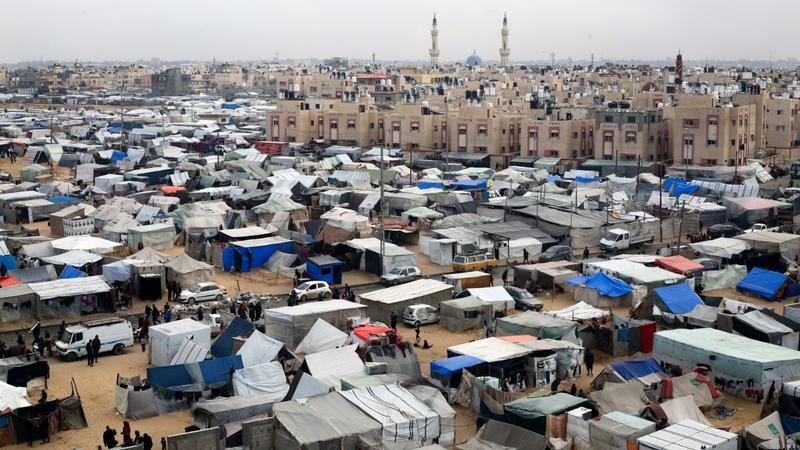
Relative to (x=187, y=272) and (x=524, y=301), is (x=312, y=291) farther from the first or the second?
(x=524, y=301)

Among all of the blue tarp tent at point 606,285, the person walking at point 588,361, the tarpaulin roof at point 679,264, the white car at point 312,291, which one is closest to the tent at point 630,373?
the person walking at point 588,361

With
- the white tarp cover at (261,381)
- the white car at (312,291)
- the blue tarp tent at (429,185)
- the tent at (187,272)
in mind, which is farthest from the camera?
the blue tarp tent at (429,185)

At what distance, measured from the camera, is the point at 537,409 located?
11.9 m

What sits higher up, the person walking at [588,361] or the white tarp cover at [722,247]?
the white tarp cover at [722,247]

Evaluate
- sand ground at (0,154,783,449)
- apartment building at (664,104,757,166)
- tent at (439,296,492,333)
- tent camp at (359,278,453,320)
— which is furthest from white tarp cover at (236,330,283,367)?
apartment building at (664,104,757,166)

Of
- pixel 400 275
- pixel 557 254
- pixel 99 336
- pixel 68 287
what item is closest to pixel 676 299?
pixel 557 254

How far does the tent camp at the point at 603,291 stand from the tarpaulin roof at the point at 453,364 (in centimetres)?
578

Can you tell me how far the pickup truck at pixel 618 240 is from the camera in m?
23.9

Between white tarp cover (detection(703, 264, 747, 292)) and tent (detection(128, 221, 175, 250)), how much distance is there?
12.8 metres

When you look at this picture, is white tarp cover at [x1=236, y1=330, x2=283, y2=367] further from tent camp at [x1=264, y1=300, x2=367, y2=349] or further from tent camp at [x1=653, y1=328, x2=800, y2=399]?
tent camp at [x1=653, y1=328, x2=800, y2=399]

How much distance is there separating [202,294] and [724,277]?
1075 cm

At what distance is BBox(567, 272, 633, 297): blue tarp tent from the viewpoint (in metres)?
18.7

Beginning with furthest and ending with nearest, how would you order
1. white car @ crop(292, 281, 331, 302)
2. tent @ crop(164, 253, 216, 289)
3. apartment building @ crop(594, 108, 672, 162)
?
apartment building @ crop(594, 108, 672, 162) < tent @ crop(164, 253, 216, 289) < white car @ crop(292, 281, 331, 302)

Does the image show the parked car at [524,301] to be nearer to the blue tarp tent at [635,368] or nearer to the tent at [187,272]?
the blue tarp tent at [635,368]
